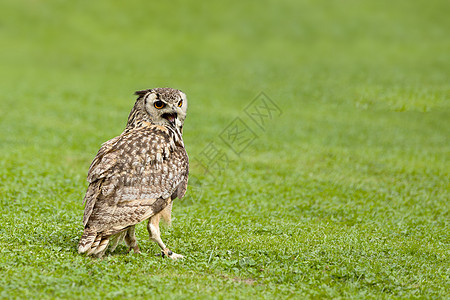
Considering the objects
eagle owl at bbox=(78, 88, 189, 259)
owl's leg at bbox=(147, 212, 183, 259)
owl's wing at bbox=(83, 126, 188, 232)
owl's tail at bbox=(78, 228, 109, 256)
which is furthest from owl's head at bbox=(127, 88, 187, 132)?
owl's tail at bbox=(78, 228, 109, 256)

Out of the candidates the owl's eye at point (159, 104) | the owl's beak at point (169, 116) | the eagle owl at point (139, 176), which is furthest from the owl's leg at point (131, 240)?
the owl's eye at point (159, 104)

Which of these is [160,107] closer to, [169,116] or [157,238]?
[169,116]

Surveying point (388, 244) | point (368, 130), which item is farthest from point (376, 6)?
point (388, 244)

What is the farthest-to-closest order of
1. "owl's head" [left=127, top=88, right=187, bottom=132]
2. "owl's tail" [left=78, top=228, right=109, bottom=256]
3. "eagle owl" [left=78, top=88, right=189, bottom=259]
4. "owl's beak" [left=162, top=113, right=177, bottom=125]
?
"owl's beak" [left=162, top=113, right=177, bottom=125]
"owl's head" [left=127, top=88, right=187, bottom=132]
"eagle owl" [left=78, top=88, right=189, bottom=259]
"owl's tail" [left=78, top=228, right=109, bottom=256]

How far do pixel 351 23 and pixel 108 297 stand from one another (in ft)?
125

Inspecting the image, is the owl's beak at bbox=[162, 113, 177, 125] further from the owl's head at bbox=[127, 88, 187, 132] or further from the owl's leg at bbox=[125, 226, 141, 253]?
the owl's leg at bbox=[125, 226, 141, 253]

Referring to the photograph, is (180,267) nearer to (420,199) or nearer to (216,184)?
(216,184)

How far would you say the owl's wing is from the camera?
8445 mm

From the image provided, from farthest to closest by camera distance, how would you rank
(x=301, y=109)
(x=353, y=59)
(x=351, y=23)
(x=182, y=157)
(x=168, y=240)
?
(x=351, y=23)
(x=353, y=59)
(x=301, y=109)
(x=168, y=240)
(x=182, y=157)

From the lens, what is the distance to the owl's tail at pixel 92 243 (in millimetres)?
8227

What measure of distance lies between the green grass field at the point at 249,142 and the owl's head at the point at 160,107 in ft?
6.86

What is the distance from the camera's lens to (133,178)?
8.72 m

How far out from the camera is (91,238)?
8.23 metres

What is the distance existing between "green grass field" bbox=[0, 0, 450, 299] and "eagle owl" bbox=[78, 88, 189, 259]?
19.1 inches
